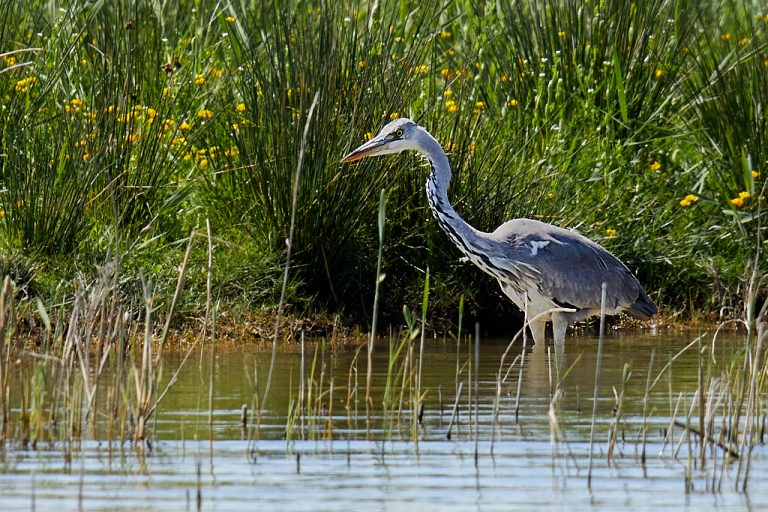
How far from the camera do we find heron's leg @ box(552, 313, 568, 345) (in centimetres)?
873

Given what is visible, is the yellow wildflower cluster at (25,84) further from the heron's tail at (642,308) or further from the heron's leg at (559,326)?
the heron's tail at (642,308)

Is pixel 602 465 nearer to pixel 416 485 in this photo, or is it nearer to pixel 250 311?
pixel 416 485

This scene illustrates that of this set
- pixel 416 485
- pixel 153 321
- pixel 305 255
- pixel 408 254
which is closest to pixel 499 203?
pixel 408 254

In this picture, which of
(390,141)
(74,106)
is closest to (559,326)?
(390,141)

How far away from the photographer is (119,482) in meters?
4.68

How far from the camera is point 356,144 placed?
29.8 ft

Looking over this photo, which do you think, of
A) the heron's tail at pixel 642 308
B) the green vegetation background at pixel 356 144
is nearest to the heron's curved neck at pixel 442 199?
the green vegetation background at pixel 356 144

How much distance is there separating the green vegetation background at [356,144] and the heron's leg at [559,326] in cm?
86

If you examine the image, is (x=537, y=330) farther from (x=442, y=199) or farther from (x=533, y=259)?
(x=442, y=199)

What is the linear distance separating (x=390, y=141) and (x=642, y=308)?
Answer: 1985 mm

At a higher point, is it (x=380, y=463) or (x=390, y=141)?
(x=390, y=141)

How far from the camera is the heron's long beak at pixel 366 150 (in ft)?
27.9

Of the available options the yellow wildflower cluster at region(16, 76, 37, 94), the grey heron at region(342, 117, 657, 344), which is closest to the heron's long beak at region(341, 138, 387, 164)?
the grey heron at region(342, 117, 657, 344)

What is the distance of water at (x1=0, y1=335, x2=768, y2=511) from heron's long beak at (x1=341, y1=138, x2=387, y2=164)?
6.43 ft
